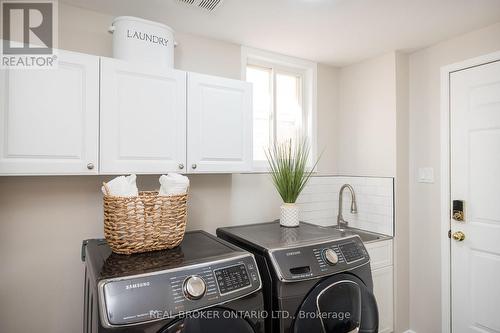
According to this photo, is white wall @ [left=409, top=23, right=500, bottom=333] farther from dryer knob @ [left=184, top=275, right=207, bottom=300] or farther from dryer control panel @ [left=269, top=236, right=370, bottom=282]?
dryer knob @ [left=184, top=275, right=207, bottom=300]

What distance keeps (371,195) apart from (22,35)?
8.61ft

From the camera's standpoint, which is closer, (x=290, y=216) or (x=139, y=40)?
(x=139, y=40)

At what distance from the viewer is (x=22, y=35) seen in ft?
5.10

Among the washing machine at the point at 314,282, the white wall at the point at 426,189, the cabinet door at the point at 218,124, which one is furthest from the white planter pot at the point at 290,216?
the white wall at the point at 426,189

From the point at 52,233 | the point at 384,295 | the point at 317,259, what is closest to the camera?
the point at 317,259

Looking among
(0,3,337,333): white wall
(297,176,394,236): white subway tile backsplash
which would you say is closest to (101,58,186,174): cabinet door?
(0,3,337,333): white wall

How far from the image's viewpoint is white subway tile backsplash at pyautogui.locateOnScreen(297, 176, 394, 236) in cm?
236

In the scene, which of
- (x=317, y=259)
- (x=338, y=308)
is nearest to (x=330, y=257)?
Result: (x=317, y=259)

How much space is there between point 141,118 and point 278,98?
4.42 feet

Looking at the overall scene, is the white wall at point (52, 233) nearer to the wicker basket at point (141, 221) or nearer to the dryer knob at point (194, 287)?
the wicker basket at point (141, 221)

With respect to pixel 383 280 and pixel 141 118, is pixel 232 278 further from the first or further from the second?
pixel 383 280

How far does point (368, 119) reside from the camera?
2539 mm

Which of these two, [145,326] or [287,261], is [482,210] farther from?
[145,326]

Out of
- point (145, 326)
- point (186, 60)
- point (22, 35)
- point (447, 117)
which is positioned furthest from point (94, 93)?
point (447, 117)
